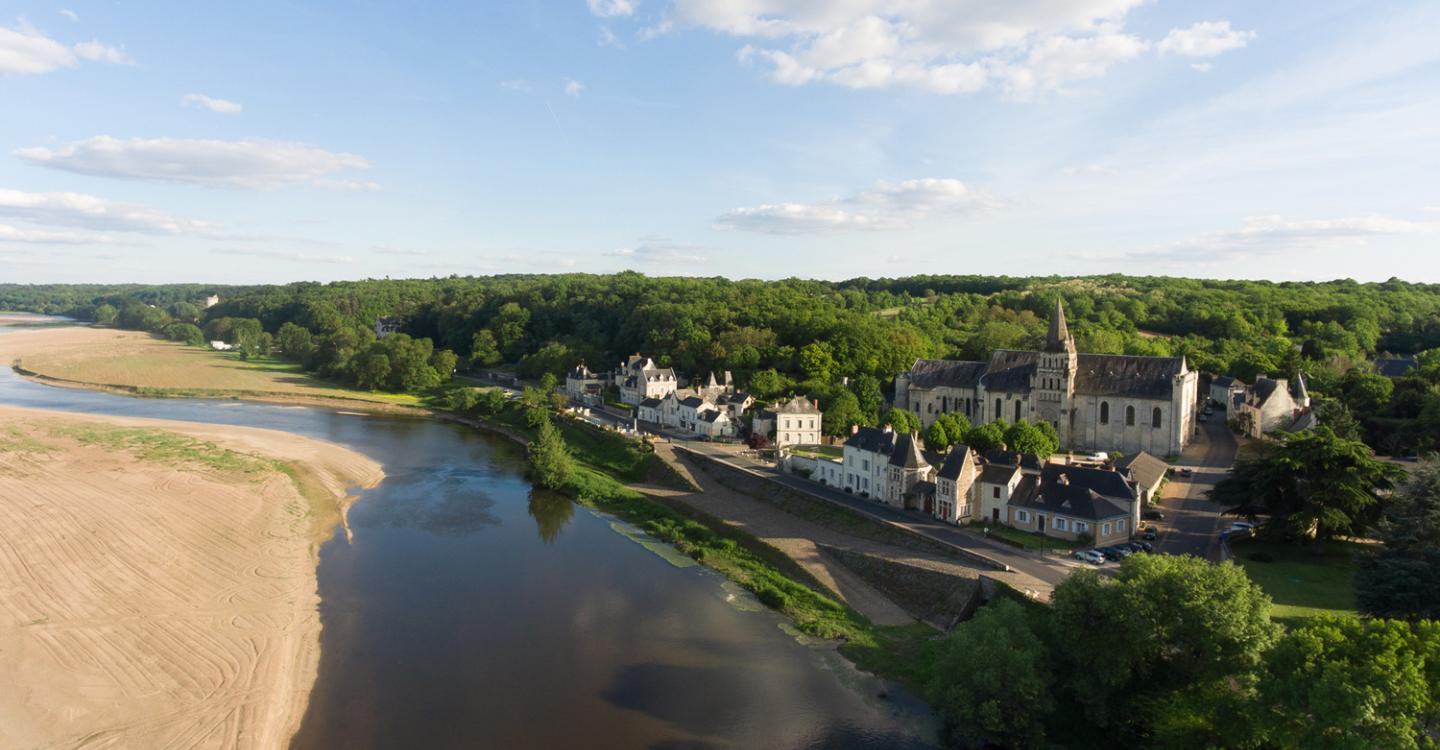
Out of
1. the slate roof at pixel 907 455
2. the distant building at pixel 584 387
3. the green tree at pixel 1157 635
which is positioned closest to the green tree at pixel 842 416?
the slate roof at pixel 907 455

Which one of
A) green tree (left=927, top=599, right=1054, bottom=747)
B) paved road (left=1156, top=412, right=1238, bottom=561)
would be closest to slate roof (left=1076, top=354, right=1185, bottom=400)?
paved road (left=1156, top=412, right=1238, bottom=561)

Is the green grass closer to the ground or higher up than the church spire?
closer to the ground

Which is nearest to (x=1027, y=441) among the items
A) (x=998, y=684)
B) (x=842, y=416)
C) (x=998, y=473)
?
(x=998, y=473)

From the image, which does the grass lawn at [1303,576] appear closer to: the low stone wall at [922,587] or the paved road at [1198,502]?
the paved road at [1198,502]

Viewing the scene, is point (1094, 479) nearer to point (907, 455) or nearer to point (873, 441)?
point (907, 455)

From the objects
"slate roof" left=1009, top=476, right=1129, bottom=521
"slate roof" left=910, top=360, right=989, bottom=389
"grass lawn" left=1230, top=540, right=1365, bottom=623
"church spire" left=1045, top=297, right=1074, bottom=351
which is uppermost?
"church spire" left=1045, top=297, right=1074, bottom=351

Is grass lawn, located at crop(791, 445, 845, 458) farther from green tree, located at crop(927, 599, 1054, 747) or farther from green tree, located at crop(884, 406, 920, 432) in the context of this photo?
green tree, located at crop(927, 599, 1054, 747)
